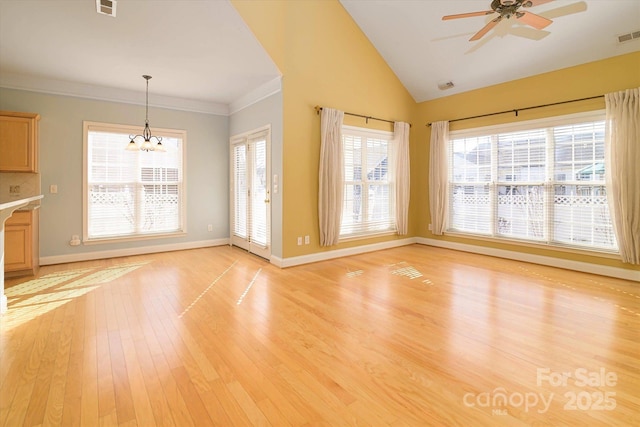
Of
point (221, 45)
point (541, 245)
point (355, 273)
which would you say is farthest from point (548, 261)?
point (221, 45)

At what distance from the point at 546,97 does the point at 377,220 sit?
3.43 m

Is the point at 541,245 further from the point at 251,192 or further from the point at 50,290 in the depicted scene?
the point at 50,290

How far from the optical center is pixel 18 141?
14.0 ft

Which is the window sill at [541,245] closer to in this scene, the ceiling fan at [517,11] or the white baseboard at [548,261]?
the white baseboard at [548,261]

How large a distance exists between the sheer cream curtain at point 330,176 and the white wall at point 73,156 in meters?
2.71

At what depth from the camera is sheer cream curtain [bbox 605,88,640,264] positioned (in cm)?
409

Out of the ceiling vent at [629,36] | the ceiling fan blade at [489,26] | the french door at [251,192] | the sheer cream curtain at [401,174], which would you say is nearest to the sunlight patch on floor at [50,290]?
the french door at [251,192]

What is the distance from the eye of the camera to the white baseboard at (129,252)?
4.97 m

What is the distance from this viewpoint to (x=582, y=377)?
2.04m

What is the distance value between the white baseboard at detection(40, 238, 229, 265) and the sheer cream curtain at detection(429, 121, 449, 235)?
14.7ft

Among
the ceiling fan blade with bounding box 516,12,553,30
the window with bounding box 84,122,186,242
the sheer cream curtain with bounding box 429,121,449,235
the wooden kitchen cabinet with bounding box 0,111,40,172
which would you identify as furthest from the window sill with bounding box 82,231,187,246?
the ceiling fan blade with bounding box 516,12,553,30

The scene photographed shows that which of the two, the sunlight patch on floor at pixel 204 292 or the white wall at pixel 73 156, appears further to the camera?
the white wall at pixel 73 156

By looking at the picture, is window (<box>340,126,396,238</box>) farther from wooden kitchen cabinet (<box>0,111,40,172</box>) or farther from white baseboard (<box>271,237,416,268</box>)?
→ wooden kitchen cabinet (<box>0,111,40,172</box>)

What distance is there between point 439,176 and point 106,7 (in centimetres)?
574
